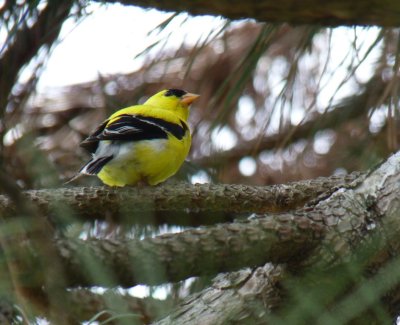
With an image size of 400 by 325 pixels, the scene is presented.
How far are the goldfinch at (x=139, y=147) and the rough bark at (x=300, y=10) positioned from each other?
131 cm

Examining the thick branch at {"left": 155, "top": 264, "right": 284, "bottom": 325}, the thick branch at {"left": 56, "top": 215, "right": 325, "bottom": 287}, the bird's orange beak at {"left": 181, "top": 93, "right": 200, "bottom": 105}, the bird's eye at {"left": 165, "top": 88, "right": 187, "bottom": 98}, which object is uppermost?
the bird's eye at {"left": 165, "top": 88, "right": 187, "bottom": 98}

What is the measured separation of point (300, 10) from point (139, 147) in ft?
5.34

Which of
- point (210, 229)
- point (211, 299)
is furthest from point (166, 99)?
point (210, 229)

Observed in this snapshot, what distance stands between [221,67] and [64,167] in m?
0.98

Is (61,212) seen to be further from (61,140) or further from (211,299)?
(61,140)

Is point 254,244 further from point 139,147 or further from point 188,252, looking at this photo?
point 139,147

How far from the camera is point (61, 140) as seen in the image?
9.02 feet

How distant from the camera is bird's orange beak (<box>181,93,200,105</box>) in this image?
309 cm

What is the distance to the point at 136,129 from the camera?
2775 millimetres

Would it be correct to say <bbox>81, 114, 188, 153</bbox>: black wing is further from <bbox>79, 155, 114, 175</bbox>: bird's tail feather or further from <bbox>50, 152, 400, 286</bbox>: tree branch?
<bbox>50, 152, 400, 286</bbox>: tree branch

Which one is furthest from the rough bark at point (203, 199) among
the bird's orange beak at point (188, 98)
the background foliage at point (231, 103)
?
the bird's orange beak at point (188, 98)

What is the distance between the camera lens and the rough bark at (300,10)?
3.91 feet

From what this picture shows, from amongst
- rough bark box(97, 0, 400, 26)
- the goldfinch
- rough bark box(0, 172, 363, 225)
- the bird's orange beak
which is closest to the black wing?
the goldfinch

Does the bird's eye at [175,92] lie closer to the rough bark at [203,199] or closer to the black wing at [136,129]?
the black wing at [136,129]
